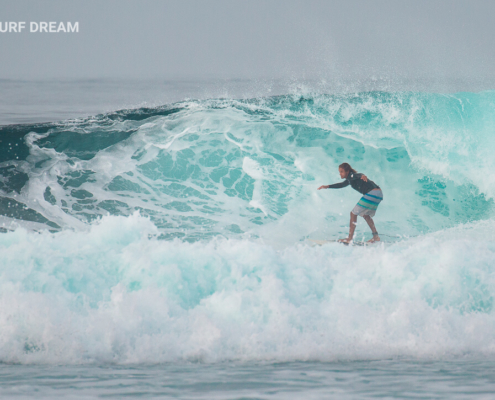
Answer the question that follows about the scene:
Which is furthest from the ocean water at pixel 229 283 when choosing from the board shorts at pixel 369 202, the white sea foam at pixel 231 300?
the board shorts at pixel 369 202

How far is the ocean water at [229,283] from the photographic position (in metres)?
3.30

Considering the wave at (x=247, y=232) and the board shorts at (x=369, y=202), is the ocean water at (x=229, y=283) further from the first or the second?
the board shorts at (x=369, y=202)

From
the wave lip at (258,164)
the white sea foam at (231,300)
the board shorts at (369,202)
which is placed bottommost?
the white sea foam at (231,300)

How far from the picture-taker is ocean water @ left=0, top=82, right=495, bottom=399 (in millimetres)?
3301

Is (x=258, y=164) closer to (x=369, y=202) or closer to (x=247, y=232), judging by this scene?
(x=247, y=232)

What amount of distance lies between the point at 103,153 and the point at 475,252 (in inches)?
353

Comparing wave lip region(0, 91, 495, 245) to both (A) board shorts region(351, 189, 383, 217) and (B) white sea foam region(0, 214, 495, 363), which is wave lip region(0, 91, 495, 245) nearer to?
(A) board shorts region(351, 189, 383, 217)

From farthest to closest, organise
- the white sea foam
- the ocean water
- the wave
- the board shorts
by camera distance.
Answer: the board shorts, the wave, the white sea foam, the ocean water

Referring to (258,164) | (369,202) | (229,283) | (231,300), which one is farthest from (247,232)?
(231,300)

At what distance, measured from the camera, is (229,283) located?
4902 mm

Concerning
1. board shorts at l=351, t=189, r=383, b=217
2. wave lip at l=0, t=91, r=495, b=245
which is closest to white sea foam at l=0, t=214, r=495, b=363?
board shorts at l=351, t=189, r=383, b=217

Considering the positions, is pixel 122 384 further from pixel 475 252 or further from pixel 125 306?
pixel 475 252

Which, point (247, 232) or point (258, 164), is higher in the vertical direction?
point (258, 164)

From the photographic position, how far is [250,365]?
356 centimetres
